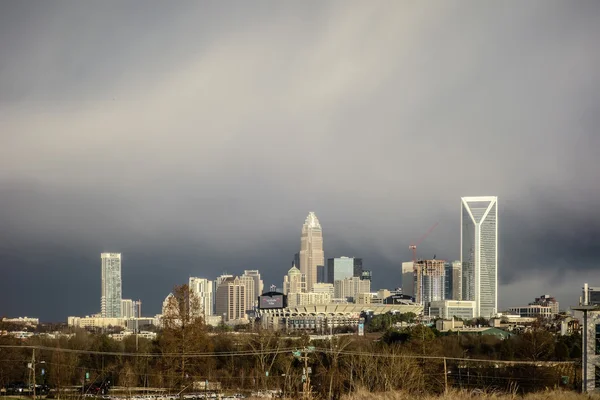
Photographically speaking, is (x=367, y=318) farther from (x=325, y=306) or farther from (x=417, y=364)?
(x=417, y=364)

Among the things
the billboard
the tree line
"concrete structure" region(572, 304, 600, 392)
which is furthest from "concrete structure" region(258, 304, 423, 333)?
"concrete structure" region(572, 304, 600, 392)

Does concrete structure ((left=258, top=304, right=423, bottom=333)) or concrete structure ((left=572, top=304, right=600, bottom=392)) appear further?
concrete structure ((left=258, top=304, right=423, bottom=333))

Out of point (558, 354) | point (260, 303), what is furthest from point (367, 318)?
point (558, 354)

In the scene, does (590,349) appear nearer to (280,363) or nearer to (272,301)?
(280,363)

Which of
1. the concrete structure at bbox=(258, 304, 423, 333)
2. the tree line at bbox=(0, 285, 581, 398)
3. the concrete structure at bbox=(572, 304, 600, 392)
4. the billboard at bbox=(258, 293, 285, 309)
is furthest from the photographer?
the billboard at bbox=(258, 293, 285, 309)

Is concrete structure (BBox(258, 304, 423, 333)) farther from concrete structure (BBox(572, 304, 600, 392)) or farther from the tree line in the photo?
concrete structure (BBox(572, 304, 600, 392))

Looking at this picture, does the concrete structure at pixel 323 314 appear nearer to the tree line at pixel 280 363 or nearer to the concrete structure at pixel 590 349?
the tree line at pixel 280 363

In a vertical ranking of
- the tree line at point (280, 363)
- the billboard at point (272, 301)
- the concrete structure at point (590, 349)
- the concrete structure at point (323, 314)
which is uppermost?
the concrete structure at point (590, 349)

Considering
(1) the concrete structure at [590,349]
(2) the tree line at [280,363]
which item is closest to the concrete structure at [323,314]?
(2) the tree line at [280,363]
